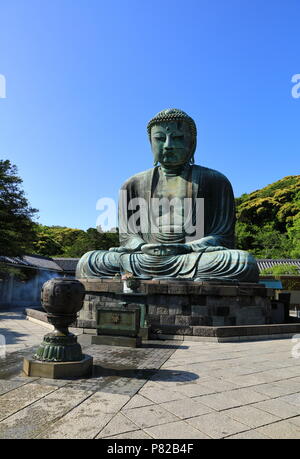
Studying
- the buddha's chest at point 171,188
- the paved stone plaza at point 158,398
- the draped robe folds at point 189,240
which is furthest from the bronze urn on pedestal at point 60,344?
the buddha's chest at point 171,188

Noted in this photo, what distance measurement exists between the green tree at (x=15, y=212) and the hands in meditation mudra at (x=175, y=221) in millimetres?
4199

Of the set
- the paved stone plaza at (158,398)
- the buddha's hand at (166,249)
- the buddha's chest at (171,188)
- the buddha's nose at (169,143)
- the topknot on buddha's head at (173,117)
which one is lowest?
the paved stone plaza at (158,398)

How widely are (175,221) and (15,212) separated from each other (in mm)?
6468

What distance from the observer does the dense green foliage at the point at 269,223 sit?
28531 millimetres

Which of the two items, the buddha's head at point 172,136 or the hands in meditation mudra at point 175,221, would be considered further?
the buddha's head at point 172,136

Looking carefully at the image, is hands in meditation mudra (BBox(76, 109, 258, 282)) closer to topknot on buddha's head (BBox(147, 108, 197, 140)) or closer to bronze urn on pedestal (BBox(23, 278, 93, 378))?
topknot on buddha's head (BBox(147, 108, 197, 140))

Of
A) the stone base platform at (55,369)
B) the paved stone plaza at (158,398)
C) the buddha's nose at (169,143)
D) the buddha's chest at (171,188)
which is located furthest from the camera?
the buddha's nose at (169,143)

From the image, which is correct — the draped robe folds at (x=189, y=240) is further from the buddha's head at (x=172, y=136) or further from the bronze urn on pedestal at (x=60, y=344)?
the bronze urn on pedestal at (x=60, y=344)

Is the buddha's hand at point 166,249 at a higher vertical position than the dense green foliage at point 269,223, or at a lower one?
lower

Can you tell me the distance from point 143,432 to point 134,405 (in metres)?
0.54

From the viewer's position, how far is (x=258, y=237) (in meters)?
30.3

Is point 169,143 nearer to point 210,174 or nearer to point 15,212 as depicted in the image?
point 210,174

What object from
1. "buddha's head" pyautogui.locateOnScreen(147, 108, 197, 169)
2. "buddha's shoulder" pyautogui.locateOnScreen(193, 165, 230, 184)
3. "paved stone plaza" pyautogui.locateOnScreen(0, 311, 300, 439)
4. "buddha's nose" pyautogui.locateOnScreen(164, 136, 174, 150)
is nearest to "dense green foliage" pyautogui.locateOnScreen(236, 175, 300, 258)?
"buddha's shoulder" pyautogui.locateOnScreen(193, 165, 230, 184)

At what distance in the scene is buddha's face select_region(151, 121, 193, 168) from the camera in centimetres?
1028
